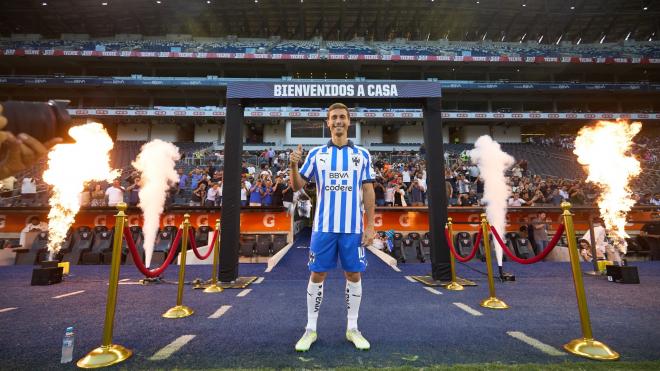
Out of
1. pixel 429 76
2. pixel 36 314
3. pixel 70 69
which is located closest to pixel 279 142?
pixel 429 76

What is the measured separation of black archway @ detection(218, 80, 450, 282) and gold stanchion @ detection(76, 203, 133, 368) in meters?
3.07

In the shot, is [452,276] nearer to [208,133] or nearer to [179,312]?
[179,312]

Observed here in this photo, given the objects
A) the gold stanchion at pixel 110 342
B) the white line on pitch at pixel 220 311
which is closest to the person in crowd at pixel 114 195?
the white line on pitch at pixel 220 311

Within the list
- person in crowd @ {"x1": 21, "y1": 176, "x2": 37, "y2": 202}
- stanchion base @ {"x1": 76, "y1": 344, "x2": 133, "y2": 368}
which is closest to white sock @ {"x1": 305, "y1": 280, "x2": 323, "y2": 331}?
stanchion base @ {"x1": 76, "y1": 344, "x2": 133, "y2": 368}

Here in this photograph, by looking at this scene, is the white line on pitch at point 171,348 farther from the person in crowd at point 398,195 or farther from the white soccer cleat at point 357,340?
the person in crowd at point 398,195

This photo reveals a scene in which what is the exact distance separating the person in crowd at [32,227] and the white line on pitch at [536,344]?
12.7 meters

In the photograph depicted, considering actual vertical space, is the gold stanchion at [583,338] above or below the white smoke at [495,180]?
below

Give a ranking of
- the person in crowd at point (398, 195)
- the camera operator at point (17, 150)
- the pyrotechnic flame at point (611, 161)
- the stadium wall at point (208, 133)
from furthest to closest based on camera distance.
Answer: the stadium wall at point (208, 133), the person in crowd at point (398, 195), the pyrotechnic flame at point (611, 161), the camera operator at point (17, 150)

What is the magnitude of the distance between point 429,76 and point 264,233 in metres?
32.2

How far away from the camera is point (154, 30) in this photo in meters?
36.0

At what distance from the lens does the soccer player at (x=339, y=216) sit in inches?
→ 115

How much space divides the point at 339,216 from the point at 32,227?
38.3 ft

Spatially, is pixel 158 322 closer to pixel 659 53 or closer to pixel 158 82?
pixel 158 82

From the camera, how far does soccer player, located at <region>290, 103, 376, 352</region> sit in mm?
2932
